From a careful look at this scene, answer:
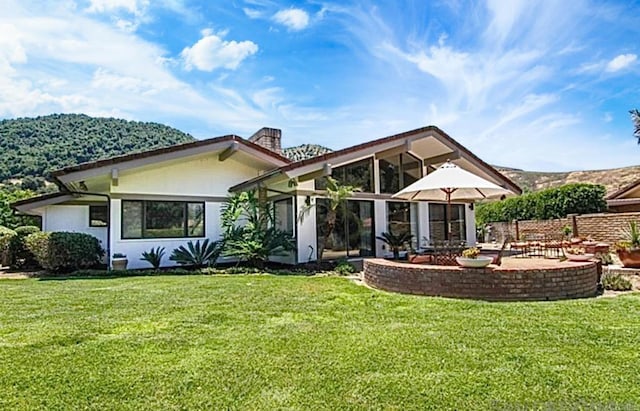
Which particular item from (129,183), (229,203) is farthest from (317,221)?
(129,183)

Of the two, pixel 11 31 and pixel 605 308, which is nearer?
pixel 605 308

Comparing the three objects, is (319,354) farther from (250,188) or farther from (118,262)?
(250,188)

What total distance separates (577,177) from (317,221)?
42382 millimetres

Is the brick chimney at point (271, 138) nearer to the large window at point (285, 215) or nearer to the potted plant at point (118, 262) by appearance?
the large window at point (285, 215)

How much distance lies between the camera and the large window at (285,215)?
14.0 meters

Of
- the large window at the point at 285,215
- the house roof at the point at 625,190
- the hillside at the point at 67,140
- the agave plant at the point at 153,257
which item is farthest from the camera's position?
the hillside at the point at 67,140

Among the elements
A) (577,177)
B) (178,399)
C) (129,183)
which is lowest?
(178,399)

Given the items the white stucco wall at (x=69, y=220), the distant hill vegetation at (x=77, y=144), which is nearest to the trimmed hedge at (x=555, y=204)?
the distant hill vegetation at (x=77, y=144)

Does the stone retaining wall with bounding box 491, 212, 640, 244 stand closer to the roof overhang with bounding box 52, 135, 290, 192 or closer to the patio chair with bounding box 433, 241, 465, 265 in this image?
the patio chair with bounding box 433, 241, 465, 265

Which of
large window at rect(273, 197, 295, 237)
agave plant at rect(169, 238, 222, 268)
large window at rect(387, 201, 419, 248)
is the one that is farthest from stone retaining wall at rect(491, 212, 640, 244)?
agave plant at rect(169, 238, 222, 268)

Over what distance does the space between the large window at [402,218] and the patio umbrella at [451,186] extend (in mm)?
4773

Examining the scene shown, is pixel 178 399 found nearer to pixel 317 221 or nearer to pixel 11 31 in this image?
pixel 317 221

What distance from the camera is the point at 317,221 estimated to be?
46.4 ft

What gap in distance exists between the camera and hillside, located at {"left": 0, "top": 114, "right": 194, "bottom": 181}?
38.8 m
